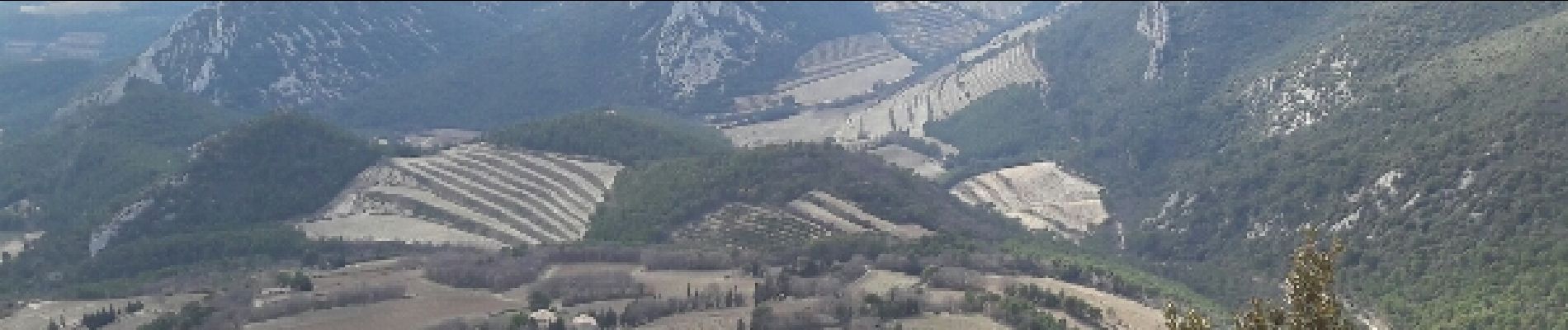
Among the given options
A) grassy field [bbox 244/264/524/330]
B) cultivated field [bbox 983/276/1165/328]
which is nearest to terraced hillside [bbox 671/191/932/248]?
cultivated field [bbox 983/276/1165/328]

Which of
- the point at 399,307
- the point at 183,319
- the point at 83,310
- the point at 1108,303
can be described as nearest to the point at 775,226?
the point at 1108,303

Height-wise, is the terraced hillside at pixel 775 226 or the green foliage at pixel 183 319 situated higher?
the terraced hillside at pixel 775 226

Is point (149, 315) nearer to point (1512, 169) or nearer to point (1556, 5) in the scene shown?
point (1512, 169)

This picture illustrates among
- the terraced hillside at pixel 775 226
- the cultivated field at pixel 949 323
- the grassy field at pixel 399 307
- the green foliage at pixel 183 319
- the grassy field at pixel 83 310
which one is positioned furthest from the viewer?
the terraced hillside at pixel 775 226

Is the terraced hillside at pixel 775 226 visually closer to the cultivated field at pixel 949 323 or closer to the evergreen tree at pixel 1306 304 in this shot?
the cultivated field at pixel 949 323

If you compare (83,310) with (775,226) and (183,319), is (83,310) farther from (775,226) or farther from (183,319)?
(775,226)

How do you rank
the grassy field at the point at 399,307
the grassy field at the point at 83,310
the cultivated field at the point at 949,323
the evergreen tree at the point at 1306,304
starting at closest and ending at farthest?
1. the evergreen tree at the point at 1306,304
2. the cultivated field at the point at 949,323
3. the grassy field at the point at 399,307
4. the grassy field at the point at 83,310

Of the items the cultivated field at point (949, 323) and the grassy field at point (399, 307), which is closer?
the cultivated field at point (949, 323)

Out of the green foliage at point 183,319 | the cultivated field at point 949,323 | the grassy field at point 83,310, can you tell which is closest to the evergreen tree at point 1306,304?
the cultivated field at point 949,323

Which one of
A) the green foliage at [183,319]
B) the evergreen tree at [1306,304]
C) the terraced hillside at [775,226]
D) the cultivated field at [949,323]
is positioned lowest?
the evergreen tree at [1306,304]
